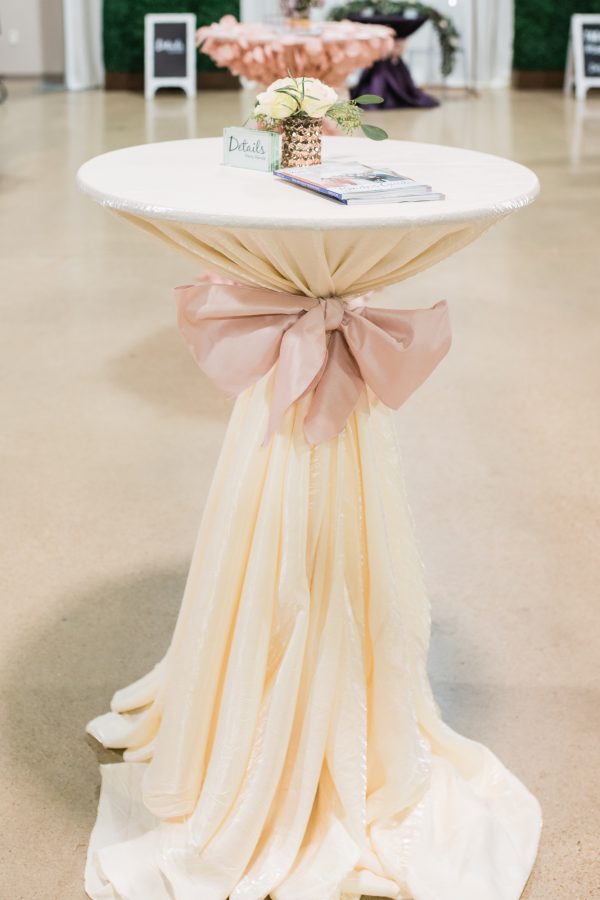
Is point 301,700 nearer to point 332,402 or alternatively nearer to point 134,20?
point 332,402

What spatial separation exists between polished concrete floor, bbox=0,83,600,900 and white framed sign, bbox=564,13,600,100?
4.83 m

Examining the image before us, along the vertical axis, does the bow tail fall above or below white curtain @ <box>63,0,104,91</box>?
below

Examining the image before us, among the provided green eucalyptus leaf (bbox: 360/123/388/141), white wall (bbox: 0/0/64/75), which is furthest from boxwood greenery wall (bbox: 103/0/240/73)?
green eucalyptus leaf (bbox: 360/123/388/141)

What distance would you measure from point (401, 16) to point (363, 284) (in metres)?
7.58

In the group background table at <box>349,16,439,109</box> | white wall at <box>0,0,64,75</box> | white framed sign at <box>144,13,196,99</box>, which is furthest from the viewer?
white wall at <box>0,0,64,75</box>

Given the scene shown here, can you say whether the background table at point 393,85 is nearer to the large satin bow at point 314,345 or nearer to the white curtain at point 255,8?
the white curtain at point 255,8

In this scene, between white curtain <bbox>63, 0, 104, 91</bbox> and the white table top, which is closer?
the white table top

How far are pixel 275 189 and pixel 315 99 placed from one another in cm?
21

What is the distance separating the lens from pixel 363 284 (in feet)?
5.16

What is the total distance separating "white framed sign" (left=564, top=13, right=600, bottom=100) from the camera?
31.4ft

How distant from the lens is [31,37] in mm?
10320

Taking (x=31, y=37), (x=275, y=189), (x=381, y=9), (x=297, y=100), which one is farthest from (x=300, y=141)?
(x=31, y=37)

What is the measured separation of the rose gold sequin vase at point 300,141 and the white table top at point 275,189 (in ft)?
0.22

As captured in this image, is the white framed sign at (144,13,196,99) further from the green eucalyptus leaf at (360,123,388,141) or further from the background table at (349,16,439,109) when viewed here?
the green eucalyptus leaf at (360,123,388,141)
